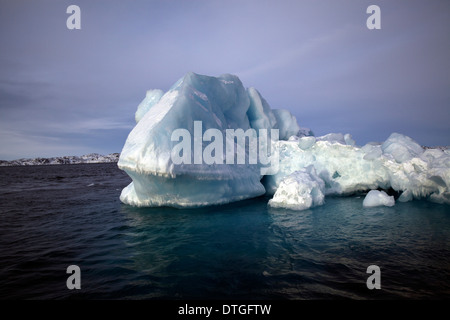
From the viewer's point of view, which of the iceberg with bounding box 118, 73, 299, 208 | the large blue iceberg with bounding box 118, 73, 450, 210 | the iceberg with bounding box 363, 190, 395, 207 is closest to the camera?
the iceberg with bounding box 118, 73, 299, 208

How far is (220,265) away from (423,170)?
11.1 m

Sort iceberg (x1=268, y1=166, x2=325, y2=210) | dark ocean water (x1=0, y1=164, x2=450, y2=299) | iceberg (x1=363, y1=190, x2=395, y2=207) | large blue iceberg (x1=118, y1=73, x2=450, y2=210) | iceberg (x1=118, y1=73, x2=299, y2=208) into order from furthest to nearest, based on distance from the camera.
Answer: iceberg (x1=363, y1=190, x2=395, y2=207)
iceberg (x1=268, y1=166, x2=325, y2=210)
large blue iceberg (x1=118, y1=73, x2=450, y2=210)
iceberg (x1=118, y1=73, x2=299, y2=208)
dark ocean water (x1=0, y1=164, x2=450, y2=299)

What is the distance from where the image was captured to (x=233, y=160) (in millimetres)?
11359

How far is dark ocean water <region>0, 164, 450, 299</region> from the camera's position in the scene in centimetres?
427

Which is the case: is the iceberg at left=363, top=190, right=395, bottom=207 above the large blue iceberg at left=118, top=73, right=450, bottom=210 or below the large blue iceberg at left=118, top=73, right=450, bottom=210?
below

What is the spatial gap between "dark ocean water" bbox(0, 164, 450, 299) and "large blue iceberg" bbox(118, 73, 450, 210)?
1135 mm

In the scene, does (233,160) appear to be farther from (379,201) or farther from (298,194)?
(379,201)

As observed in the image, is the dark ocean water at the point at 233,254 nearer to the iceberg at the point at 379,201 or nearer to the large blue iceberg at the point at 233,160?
the iceberg at the point at 379,201

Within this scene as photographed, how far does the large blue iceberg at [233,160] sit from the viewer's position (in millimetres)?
9539

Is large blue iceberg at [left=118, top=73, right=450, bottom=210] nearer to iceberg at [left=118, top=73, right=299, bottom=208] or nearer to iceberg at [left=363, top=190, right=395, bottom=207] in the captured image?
iceberg at [left=118, top=73, right=299, bottom=208]

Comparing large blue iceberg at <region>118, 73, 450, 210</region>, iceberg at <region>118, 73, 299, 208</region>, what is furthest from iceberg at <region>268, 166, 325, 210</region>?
iceberg at <region>118, 73, 299, 208</region>

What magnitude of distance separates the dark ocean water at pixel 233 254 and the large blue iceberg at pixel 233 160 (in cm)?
114
